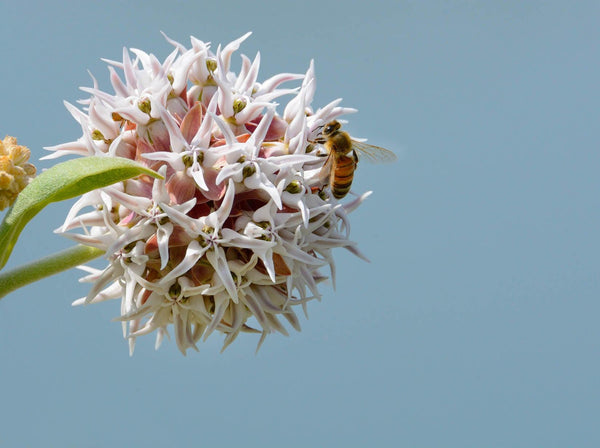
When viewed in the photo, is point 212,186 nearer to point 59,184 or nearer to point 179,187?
point 179,187

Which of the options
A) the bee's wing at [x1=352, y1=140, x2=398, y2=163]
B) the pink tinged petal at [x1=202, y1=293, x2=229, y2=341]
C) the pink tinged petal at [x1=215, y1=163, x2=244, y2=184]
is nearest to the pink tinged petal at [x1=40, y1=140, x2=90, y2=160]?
the pink tinged petal at [x1=215, y1=163, x2=244, y2=184]

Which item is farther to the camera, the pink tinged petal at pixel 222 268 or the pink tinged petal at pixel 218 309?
the pink tinged petal at pixel 218 309

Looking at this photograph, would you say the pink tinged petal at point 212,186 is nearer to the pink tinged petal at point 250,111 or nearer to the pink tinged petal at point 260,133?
the pink tinged petal at point 260,133

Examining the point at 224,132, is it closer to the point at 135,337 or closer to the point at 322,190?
the point at 322,190

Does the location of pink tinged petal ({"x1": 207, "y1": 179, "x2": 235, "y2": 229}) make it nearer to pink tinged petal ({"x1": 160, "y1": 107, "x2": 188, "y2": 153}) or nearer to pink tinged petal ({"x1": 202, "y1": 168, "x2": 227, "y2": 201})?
pink tinged petal ({"x1": 202, "y1": 168, "x2": 227, "y2": 201})

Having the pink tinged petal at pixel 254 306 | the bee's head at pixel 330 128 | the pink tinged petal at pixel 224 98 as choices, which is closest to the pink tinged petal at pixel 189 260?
the pink tinged petal at pixel 254 306
